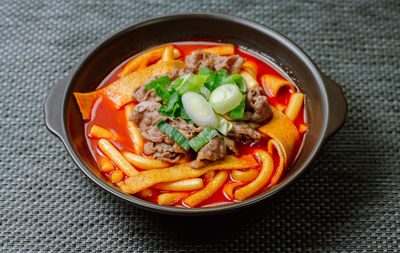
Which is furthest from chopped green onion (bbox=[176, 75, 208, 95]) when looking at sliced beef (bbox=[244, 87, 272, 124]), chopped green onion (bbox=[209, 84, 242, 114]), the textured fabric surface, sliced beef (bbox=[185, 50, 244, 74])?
the textured fabric surface

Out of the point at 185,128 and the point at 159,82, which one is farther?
the point at 159,82

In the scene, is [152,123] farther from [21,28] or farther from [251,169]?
[21,28]

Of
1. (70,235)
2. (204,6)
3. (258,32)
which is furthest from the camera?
(204,6)

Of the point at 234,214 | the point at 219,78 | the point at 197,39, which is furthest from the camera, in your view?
the point at 197,39

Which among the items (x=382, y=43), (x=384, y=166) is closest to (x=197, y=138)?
(x=384, y=166)

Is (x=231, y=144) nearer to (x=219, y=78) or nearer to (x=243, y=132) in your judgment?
(x=243, y=132)

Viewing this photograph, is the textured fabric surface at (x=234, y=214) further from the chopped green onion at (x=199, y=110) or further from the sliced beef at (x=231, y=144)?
the chopped green onion at (x=199, y=110)

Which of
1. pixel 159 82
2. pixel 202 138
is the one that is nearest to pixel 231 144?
pixel 202 138
